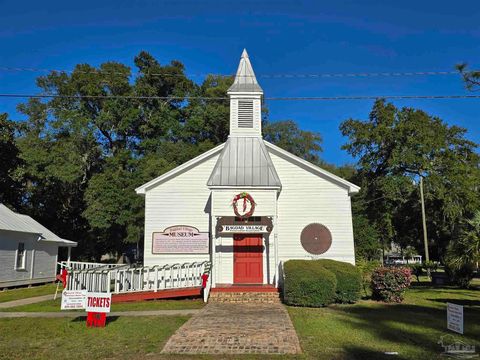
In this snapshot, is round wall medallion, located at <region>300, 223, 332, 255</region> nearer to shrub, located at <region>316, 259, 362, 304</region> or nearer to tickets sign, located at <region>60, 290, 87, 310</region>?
shrub, located at <region>316, 259, 362, 304</region>

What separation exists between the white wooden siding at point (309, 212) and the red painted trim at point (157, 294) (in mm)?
4099

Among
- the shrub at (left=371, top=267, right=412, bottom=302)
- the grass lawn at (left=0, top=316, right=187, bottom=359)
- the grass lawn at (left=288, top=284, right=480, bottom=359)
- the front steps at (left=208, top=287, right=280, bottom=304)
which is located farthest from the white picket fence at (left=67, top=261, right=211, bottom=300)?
the shrub at (left=371, top=267, right=412, bottom=302)

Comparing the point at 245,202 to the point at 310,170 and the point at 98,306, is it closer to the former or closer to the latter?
the point at 310,170

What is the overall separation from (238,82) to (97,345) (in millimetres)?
14209

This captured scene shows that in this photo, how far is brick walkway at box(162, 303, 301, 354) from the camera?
7551 mm

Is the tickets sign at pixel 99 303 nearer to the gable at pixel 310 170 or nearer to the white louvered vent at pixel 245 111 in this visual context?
the gable at pixel 310 170

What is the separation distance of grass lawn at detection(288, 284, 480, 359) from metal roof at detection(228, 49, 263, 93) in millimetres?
10431

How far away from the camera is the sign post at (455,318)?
735 centimetres

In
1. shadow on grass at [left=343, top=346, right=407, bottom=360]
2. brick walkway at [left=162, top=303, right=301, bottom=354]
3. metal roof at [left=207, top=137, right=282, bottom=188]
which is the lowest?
shadow on grass at [left=343, top=346, right=407, bottom=360]

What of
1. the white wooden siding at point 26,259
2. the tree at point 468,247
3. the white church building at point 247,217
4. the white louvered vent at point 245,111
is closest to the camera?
the tree at point 468,247

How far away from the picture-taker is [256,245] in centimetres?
1684

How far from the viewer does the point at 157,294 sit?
47.5ft

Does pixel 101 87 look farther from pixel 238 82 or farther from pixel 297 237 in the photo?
pixel 297 237

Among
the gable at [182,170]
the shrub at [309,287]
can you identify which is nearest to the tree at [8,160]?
the gable at [182,170]
